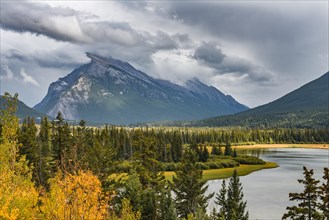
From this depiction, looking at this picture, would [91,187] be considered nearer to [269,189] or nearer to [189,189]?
[189,189]

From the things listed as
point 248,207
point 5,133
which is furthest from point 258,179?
point 5,133

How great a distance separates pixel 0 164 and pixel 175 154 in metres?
119

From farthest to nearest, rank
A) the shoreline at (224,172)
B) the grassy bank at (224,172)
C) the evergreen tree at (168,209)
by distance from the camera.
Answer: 1. the grassy bank at (224,172)
2. the shoreline at (224,172)
3. the evergreen tree at (168,209)

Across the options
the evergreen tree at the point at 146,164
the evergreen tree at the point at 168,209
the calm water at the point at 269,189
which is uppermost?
the evergreen tree at the point at 146,164

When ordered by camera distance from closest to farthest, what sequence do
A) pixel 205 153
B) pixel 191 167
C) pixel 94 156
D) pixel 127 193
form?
pixel 127 193 → pixel 191 167 → pixel 94 156 → pixel 205 153

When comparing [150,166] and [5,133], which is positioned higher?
[5,133]

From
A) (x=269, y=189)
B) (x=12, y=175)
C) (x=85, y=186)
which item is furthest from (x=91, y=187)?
(x=269, y=189)

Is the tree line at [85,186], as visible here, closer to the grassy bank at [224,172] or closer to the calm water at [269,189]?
the calm water at [269,189]

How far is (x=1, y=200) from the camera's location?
954 inches

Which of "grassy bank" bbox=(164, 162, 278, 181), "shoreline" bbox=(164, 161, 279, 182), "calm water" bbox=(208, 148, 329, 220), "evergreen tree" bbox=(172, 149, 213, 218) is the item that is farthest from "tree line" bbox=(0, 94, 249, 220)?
"grassy bank" bbox=(164, 162, 278, 181)

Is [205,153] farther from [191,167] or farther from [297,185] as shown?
[191,167]

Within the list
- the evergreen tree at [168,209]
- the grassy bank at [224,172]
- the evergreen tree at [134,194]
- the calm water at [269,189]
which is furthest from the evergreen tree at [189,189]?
the grassy bank at [224,172]

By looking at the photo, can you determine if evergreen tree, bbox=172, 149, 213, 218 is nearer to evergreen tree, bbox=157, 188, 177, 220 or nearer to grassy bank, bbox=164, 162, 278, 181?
evergreen tree, bbox=157, 188, 177, 220

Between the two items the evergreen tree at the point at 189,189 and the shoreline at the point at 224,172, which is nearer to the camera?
the evergreen tree at the point at 189,189
